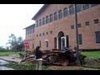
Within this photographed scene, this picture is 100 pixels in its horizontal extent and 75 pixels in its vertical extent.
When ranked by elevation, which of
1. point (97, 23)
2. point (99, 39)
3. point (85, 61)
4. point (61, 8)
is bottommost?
point (85, 61)

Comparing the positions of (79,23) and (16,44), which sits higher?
(79,23)

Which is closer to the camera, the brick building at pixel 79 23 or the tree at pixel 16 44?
the tree at pixel 16 44

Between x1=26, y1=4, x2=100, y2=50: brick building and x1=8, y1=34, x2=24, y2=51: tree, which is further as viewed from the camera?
x1=26, y1=4, x2=100, y2=50: brick building

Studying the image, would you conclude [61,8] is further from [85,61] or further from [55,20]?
[85,61]

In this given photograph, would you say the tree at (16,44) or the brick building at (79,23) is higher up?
the brick building at (79,23)

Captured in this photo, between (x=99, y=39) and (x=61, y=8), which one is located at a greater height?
(x=61, y=8)

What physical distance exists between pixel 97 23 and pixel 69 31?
257 cm

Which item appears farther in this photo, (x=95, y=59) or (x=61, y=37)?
(x=61, y=37)

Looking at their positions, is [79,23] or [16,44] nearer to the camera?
A: [16,44]

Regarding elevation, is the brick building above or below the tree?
above

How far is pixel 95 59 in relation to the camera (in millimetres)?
8711
